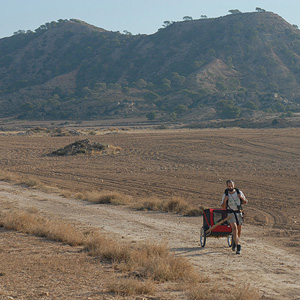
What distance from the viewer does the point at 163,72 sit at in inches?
6097

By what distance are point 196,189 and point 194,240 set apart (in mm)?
10099

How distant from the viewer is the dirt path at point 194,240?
9469mm

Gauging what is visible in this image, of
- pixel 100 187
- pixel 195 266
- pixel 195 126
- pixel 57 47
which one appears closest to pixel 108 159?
pixel 100 187

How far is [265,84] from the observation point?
13775 centimetres

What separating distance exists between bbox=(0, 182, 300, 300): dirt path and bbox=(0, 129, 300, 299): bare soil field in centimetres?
2

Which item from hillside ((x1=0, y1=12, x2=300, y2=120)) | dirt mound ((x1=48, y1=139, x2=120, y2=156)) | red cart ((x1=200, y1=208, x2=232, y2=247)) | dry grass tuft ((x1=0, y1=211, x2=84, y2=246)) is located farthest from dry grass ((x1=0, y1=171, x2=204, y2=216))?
hillside ((x1=0, y1=12, x2=300, y2=120))

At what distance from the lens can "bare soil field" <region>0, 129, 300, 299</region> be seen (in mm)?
10922

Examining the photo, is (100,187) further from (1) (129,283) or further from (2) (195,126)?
(2) (195,126)

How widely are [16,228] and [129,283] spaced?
6646mm

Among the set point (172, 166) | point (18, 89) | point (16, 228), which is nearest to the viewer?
point (16, 228)

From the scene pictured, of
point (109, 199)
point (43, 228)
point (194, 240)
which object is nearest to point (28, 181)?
point (109, 199)

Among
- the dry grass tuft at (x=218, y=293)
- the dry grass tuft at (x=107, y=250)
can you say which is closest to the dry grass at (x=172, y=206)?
the dry grass tuft at (x=107, y=250)

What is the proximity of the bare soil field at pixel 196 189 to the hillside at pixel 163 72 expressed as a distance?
63830 millimetres

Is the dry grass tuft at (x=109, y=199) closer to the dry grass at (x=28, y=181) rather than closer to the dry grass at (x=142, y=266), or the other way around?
the dry grass at (x=28, y=181)
